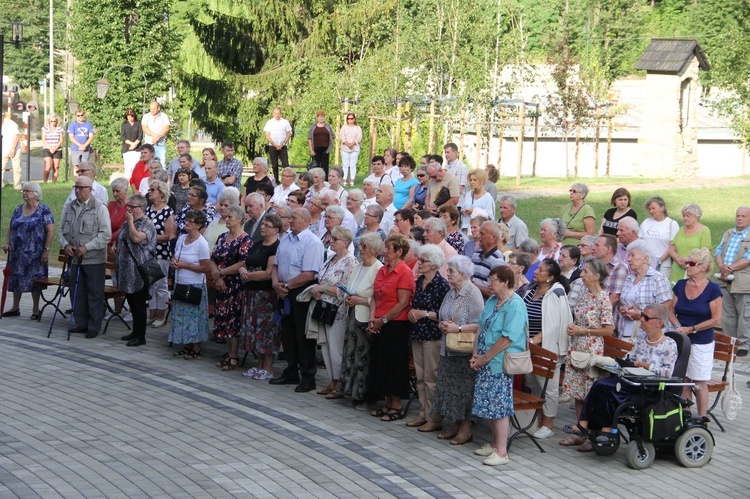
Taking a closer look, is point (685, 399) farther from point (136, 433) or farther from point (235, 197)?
point (235, 197)

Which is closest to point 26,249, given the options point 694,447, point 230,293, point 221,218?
point 221,218

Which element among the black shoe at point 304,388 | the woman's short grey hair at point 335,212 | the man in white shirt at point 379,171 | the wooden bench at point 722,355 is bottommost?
the black shoe at point 304,388

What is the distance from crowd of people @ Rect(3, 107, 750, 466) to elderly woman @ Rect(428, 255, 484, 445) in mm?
13

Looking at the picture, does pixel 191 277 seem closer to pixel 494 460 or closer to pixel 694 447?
pixel 494 460

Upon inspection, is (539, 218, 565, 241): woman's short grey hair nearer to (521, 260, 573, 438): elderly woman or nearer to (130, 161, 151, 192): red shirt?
(521, 260, 573, 438): elderly woman

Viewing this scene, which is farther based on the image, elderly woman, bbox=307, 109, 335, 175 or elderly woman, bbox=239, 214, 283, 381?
elderly woman, bbox=307, 109, 335, 175

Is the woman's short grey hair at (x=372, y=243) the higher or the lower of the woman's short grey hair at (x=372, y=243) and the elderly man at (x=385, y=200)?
the lower

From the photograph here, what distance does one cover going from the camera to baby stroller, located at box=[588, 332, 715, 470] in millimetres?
9242

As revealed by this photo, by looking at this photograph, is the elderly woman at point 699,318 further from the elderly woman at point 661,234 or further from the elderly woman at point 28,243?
the elderly woman at point 28,243

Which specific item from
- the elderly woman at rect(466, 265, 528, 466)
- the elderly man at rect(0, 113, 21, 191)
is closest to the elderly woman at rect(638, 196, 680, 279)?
the elderly woman at rect(466, 265, 528, 466)

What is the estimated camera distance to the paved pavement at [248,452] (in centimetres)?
860

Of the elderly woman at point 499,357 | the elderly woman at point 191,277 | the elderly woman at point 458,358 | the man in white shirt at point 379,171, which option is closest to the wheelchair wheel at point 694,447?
the elderly woman at point 499,357

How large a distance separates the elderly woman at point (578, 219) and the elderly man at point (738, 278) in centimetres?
179

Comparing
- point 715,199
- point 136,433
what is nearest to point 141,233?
point 136,433
